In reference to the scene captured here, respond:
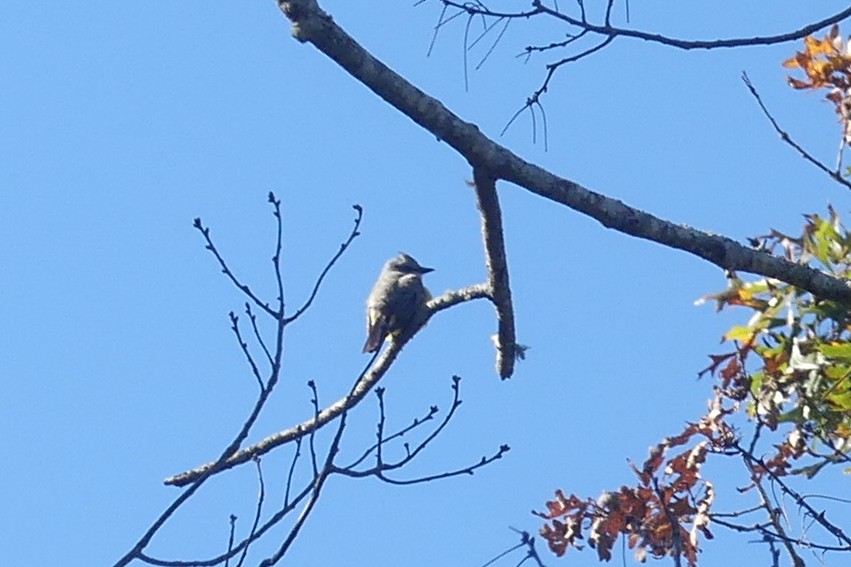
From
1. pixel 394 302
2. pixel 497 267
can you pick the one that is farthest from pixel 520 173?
pixel 394 302

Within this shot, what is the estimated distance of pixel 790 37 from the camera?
14.9 ft

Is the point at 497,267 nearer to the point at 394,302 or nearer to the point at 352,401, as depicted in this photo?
the point at 352,401

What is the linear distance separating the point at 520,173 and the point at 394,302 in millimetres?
2947

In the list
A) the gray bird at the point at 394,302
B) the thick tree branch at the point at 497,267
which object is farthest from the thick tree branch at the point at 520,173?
the gray bird at the point at 394,302

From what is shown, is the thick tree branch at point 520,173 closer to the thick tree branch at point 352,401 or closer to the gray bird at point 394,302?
the thick tree branch at point 352,401

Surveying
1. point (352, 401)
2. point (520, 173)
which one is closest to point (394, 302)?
point (352, 401)

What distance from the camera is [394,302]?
7.82 meters

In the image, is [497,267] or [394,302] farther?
[394,302]

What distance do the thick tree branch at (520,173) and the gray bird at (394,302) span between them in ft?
6.27

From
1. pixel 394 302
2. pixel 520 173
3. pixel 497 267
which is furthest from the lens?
pixel 394 302

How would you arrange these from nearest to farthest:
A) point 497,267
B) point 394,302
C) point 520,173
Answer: point 520,173 → point 497,267 → point 394,302

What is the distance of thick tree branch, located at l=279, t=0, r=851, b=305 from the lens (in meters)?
4.57

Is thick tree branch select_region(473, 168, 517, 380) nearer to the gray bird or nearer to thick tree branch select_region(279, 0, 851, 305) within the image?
thick tree branch select_region(279, 0, 851, 305)

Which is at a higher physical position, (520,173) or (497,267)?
(497,267)
